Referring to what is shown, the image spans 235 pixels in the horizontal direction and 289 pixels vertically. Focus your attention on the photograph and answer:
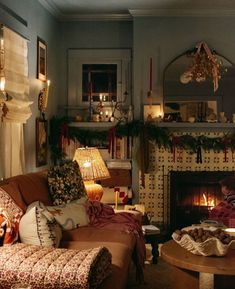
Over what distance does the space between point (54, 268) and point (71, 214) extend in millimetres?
1297

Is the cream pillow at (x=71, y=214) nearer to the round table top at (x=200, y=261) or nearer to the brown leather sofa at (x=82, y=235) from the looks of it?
the brown leather sofa at (x=82, y=235)

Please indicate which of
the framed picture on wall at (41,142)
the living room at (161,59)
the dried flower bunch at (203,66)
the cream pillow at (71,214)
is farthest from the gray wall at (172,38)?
the cream pillow at (71,214)

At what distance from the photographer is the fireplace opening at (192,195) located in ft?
17.7

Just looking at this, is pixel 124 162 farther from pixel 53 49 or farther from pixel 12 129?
pixel 12 129

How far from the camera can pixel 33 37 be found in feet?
15.5

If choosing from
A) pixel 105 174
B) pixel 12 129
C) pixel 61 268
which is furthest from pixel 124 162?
pixel 61 268

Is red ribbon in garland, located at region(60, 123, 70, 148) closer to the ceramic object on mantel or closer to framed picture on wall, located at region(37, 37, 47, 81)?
framed picture on wall, located at region(37, 37, 47, 81)

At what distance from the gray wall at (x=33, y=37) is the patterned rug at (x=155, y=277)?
1.48m

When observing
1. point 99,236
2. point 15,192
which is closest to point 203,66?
point 99,236

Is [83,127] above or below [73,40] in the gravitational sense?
below

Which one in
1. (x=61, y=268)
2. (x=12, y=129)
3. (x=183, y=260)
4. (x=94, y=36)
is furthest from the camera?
(x=94, y=36)

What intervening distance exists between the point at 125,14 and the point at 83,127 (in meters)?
1.46

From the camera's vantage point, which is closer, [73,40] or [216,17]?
[216,17]

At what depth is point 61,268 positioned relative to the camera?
2.21 meters
